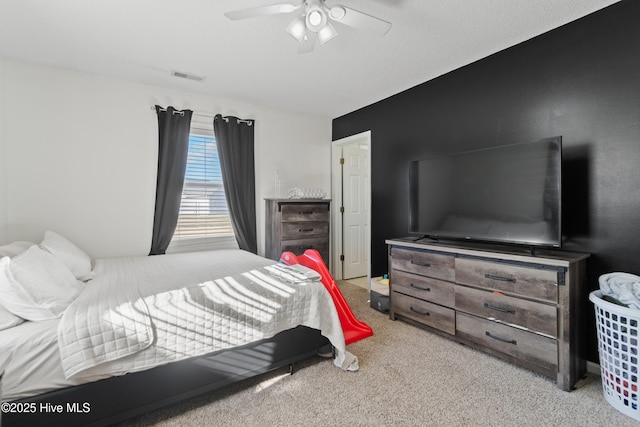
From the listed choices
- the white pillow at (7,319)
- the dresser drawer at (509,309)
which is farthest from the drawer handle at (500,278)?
the white pillow at (7,319)

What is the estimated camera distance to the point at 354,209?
4.61m

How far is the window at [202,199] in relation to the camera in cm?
345

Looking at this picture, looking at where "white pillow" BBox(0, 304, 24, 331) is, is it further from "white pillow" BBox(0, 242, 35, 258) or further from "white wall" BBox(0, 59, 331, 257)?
"white wall" BBox(0, 59, 331, 257)

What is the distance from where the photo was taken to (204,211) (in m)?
3.57

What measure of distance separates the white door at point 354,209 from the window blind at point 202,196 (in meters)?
1.83

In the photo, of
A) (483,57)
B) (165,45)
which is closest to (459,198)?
(483,57)

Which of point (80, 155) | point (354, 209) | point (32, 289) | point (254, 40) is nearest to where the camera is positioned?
point (32, 289)

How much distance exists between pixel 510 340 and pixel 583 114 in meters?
1.74

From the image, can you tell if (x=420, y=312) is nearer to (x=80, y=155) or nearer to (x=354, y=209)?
(x=354, y=209)

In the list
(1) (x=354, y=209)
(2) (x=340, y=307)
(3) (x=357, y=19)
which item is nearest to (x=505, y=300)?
(2) (x=340, y=307)

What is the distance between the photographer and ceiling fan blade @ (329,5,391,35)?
1.63 meters

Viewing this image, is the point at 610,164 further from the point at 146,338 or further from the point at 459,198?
the point at 146,338

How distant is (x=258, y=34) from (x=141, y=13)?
2.62ft

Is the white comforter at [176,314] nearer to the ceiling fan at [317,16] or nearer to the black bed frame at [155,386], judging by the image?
the black bed frame at [155,386]
